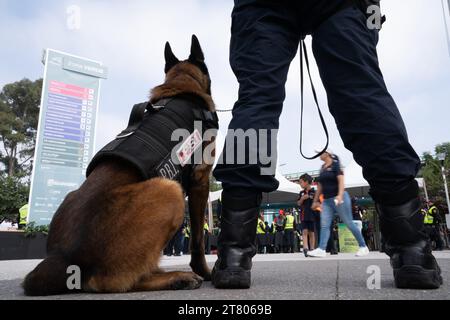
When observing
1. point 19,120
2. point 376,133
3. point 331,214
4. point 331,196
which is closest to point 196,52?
point 376,133

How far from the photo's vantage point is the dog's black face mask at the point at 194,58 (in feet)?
9.82

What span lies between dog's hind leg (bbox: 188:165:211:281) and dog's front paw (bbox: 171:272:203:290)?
22.1 inches

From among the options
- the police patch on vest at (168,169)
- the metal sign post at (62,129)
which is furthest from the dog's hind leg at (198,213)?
the metal sign post at (62,129)

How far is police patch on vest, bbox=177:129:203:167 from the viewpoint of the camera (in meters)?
1.98

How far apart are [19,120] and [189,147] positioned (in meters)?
33.1

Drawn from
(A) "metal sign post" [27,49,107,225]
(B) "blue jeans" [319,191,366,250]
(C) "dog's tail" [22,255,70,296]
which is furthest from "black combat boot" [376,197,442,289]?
(A) "metal sign post" [27,49,107,225]

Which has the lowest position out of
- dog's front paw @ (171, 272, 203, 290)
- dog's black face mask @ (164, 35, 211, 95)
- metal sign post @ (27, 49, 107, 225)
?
dog's front paw @ (171, 272, 203, 290)

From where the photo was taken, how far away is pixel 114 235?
147 centimetres

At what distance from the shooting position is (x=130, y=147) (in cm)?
173

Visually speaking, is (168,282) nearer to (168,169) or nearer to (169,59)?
(168,169)

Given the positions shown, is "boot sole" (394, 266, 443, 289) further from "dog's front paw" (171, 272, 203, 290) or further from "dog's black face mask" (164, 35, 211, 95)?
"dog's black face mask" (164, 35, 211, 95)
